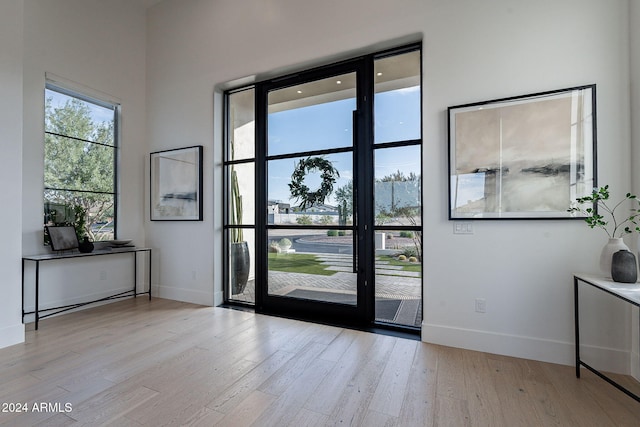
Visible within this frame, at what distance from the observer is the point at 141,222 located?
4395 mm

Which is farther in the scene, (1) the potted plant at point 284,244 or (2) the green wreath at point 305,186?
(1) the potted plant at point 284,244

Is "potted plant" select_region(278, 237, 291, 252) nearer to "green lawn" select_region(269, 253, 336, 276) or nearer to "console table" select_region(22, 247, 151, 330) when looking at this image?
"green lawn" select_region(269, 253, 336, 276)

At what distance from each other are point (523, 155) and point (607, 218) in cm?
73

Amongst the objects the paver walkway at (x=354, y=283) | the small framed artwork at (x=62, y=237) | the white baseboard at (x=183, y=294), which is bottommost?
the white baseboard at (x=183, y=294)

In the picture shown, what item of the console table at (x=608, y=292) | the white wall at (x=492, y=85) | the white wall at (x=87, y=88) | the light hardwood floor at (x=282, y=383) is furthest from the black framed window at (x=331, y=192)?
the white wall at (x=87, y=88)

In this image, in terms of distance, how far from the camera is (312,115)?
11.5 ft

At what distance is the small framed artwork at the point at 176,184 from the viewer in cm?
396

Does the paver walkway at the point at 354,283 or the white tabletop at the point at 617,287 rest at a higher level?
the white tabletop at the point at 617,287

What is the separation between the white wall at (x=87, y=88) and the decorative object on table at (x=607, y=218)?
5063mm

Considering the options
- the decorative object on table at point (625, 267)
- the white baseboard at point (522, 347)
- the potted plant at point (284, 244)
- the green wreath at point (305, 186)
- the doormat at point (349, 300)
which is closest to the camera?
the decorative object on table at point (625, 267)

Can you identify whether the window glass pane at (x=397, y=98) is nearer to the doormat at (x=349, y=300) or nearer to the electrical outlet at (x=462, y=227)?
the electrical outlet at (x=462, y=227)

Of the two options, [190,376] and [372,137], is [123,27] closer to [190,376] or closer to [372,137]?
[372,137]

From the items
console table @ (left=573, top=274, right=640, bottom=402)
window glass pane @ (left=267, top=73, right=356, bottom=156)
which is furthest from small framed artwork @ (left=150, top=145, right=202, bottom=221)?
console table @ (left=573, top=274, right=640, bottom=402)

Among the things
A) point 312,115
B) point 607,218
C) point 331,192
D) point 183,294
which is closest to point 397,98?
point 312,115
